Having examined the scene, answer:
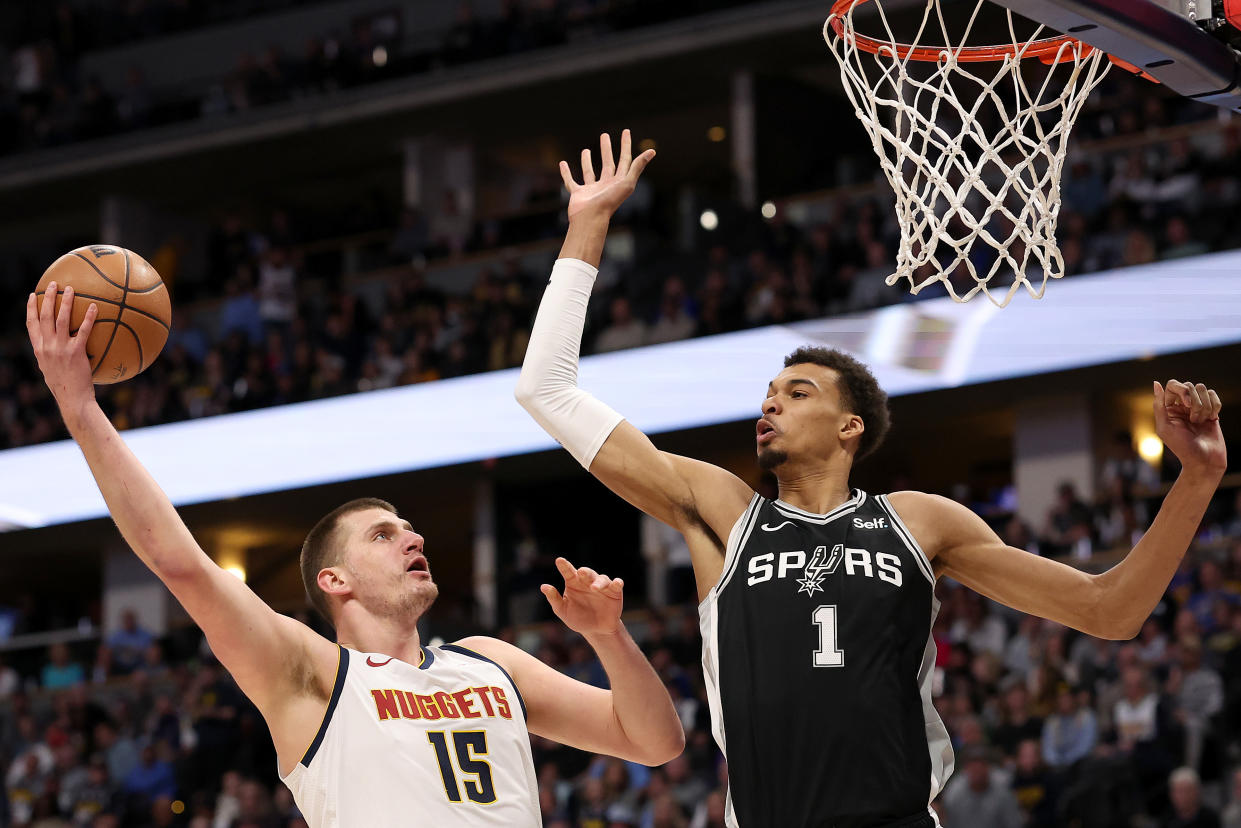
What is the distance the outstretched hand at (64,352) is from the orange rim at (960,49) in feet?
8.13

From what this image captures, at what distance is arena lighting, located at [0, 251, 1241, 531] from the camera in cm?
1258

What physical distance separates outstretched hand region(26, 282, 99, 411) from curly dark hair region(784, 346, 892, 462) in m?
1.60

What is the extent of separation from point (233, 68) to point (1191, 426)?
64.3ft

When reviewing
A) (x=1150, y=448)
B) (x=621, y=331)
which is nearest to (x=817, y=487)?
(x=621, y=331)

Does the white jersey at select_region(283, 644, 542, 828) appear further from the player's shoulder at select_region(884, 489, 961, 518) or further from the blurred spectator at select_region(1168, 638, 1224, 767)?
the blurred spectator at select_region(1168, 638, 1224, 767)

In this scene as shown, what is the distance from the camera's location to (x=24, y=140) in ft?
69.5

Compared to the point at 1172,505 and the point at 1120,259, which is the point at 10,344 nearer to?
the point at 1120,259

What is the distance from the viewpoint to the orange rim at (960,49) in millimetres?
4762

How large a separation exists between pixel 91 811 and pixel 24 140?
10382 mm

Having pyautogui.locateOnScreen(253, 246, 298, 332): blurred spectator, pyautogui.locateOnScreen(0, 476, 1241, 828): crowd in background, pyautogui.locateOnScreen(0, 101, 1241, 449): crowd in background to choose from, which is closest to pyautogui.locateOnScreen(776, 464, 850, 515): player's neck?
pyautogui.locateOnScreen(0, 476, 1241, 828): crowd in background

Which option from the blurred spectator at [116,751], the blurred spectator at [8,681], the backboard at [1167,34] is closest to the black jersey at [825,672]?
the backboard at [1167,34]

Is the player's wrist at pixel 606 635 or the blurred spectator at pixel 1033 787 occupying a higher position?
the player's wrist at pixel 606 635

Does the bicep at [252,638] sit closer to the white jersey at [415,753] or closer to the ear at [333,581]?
the white jersey at [415,753]

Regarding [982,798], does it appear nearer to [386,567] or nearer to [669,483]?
[386,567]
